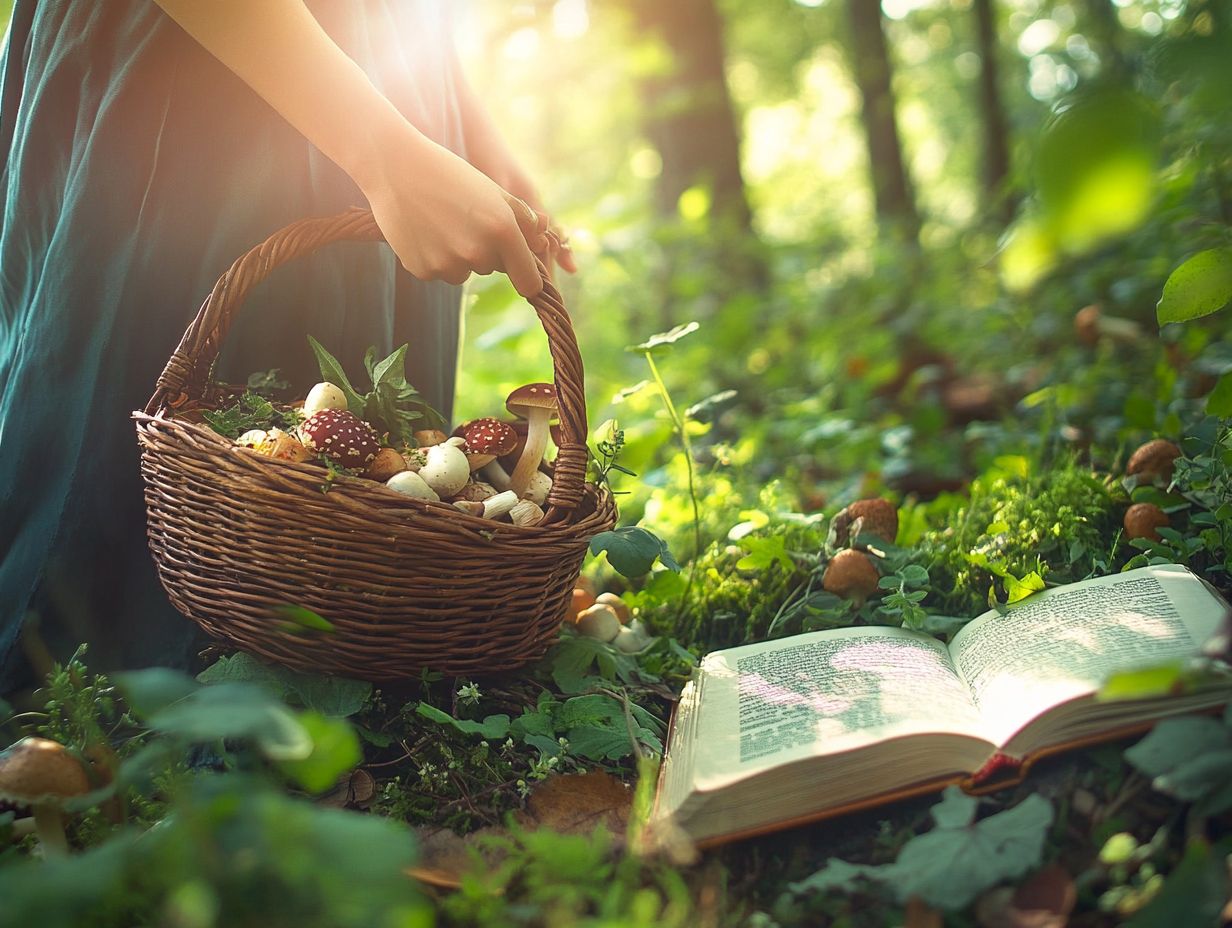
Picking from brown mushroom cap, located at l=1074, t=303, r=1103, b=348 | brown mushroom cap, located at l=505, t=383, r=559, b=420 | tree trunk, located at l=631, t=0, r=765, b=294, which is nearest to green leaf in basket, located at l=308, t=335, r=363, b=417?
brown mushroom cap, located at l=505, t=383, r=559, b=420

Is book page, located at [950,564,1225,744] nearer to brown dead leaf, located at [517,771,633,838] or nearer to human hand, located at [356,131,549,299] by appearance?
Answer: brown dead leaf, located at [517,771,633,838]

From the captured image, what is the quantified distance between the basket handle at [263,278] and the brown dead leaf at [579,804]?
1.18 ft

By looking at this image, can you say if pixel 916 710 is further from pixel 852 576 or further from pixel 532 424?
pixel 532 424

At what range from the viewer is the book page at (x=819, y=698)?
1021 millimetres

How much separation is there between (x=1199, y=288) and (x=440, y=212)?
40.9 inches

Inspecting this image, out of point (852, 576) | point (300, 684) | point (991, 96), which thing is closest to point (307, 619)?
point (300, 684)

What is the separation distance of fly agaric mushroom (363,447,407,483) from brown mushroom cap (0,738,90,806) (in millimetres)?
503

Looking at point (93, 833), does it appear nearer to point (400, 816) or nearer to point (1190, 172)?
point (400, 816)

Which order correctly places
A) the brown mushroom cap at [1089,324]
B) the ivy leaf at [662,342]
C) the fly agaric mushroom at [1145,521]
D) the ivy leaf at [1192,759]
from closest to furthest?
the ivy leaf at [1192,759], the fly agaric mushroom at [1145,521], the ivy leaf at [662,342], the brown mushroom cap at [1089,324]

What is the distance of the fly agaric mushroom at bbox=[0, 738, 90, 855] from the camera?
94 cm

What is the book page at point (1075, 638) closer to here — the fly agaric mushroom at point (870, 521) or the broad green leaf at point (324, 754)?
the fly agaric mushroom at point (870, 521)

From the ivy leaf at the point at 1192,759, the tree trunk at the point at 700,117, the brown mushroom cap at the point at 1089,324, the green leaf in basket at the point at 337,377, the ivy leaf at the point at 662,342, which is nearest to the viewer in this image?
the ivy leaf at the point at 1192,759

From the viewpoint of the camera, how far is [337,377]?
142 cm

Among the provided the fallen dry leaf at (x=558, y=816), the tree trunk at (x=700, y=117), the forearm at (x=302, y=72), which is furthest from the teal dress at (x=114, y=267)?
the tree trunk at (x=700, y=117)
